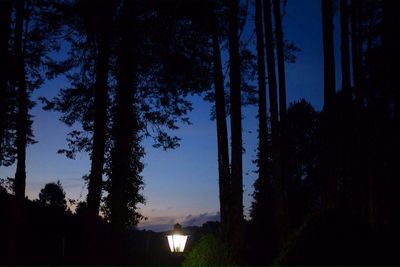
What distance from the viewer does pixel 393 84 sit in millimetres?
18484

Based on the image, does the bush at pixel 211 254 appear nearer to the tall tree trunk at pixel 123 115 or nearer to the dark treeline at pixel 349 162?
the dark treeline at pixel 349 162

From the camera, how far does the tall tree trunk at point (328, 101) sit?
42.0 ft

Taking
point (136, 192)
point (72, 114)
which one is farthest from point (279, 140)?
point (136, 192)

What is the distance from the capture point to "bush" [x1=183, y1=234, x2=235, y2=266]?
11000 mm

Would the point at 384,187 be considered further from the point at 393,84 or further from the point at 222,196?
the point at 222,196

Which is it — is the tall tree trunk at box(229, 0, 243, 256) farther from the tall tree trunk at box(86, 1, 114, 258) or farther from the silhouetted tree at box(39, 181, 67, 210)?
the silhouetted tree at box(39, 181, 67, 210)

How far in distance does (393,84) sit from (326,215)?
12.8 meters

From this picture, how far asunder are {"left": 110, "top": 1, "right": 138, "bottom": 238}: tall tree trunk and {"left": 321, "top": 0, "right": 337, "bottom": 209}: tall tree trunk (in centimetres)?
656

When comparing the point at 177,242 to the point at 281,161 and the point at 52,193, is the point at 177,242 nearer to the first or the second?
the point at 281,161

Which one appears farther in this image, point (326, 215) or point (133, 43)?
point (133, 43)

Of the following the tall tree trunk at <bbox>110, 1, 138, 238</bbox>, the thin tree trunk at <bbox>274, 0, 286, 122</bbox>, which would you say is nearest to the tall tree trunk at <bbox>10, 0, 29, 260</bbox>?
the tall tree trunk at <bbox>110, 1, 138, 238</bbox>

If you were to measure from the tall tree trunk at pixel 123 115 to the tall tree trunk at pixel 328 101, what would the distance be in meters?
6.56

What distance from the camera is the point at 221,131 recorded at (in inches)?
602

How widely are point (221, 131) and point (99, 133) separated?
13.0 ft
